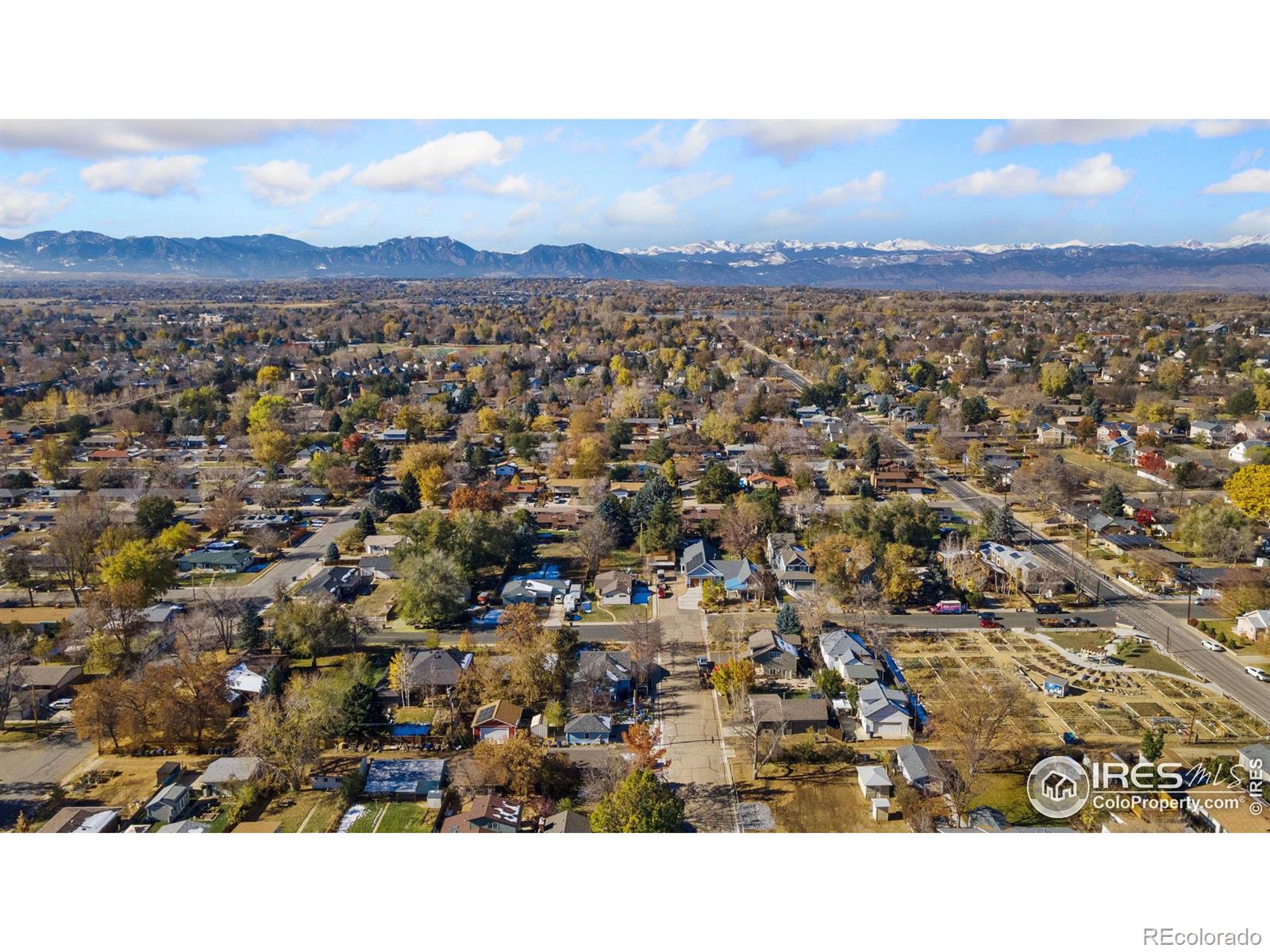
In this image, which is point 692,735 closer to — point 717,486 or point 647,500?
point 647,500

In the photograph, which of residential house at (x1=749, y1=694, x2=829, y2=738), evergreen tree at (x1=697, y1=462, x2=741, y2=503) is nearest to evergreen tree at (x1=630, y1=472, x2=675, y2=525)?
evergreen tree at (x1=697, y1=462, x2=741, y2=503)

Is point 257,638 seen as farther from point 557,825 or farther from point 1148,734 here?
point 1148,734

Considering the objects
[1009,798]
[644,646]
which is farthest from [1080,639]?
[644,646]

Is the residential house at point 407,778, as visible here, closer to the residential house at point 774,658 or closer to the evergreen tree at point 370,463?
the residential house at point 774,658

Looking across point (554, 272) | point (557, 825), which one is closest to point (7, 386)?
point (557, 825)

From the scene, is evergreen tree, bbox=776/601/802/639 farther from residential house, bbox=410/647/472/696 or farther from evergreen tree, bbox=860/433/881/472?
evergreen tree, bbox=860/433/881/472

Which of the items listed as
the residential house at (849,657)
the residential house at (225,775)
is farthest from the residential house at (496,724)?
the residential house at (849,657)
